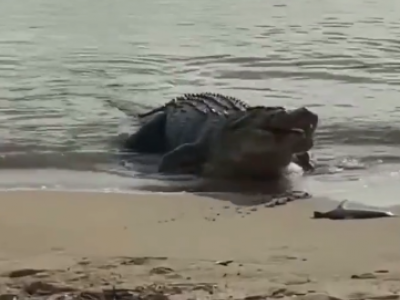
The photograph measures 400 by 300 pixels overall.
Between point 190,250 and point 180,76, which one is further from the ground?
point 190,250

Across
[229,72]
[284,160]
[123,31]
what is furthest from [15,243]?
[123,31]

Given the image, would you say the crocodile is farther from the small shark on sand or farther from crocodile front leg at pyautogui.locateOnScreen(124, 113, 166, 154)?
the small shark on sand

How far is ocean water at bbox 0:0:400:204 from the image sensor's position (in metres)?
6.85

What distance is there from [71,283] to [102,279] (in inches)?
5.1

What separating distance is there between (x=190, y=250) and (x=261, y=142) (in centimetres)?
258

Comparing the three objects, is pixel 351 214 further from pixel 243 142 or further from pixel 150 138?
pixel 150 138

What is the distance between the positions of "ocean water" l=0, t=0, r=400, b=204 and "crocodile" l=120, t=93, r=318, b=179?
0.90 feet

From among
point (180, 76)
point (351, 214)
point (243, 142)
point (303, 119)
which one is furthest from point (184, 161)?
point (180, 76)

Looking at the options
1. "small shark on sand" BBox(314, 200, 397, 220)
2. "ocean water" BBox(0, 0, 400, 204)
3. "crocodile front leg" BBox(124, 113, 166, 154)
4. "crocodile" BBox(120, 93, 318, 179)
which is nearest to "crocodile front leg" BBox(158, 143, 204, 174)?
"crocodile" BBox(120, 93, 318, 179)

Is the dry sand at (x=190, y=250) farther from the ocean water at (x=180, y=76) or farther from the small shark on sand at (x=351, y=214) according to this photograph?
the ocean water at (x=180, y=76)

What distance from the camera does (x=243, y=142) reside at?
674 cm

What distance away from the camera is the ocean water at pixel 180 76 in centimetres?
685

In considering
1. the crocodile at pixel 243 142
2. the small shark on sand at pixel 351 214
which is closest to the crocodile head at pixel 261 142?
the crocodile at pixel 243 142

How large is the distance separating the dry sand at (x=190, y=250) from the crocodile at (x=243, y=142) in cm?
113
